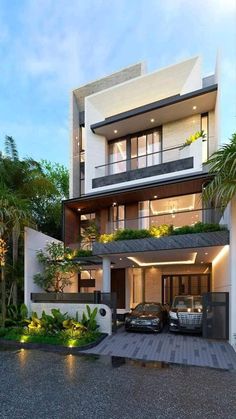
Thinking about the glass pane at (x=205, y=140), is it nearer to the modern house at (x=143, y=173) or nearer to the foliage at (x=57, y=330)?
the modern house at (x=143, y=173)

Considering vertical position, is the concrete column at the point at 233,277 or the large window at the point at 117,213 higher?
the large window at the point at 117,213

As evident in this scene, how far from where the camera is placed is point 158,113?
18.6 metres

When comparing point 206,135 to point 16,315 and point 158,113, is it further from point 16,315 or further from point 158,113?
point 16,315

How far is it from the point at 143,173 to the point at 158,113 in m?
3.41

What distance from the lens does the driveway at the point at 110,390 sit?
5871 mm

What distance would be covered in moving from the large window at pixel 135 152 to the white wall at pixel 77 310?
880 centimetres

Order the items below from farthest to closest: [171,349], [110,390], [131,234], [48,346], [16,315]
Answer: [16,315] < [131,234] < [48,346] < [171,349] < [110,390]

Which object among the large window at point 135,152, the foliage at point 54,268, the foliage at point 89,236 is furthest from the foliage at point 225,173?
the foliage at point 89,236

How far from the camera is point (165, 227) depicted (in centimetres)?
1425

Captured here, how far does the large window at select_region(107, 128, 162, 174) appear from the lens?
63.1ft

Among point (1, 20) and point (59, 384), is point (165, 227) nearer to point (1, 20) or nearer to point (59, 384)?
point (59, 384)

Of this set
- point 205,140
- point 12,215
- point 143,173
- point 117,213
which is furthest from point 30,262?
point 205,140

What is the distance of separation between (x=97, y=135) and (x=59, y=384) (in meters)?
16.2

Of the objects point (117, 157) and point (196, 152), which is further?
point (117, 157)
